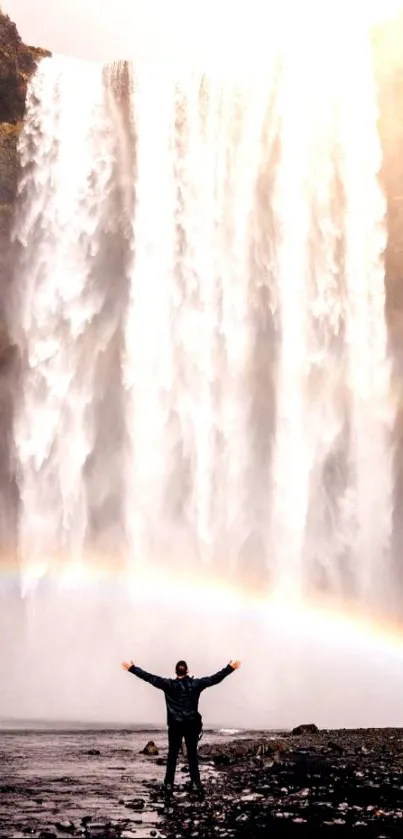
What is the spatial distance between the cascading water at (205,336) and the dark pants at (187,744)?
20282mm

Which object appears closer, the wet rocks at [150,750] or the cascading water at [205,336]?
the wet rocks at [150,750]

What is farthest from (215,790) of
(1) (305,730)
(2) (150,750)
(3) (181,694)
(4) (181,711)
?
(1) (305,730)

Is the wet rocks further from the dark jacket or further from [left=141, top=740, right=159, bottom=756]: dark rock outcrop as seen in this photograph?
the dark jacket

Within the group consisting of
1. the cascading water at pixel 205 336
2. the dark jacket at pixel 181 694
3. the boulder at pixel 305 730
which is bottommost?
the boulder at pixel 305 730

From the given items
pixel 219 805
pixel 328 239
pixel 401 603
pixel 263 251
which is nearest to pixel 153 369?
pixel 263 251

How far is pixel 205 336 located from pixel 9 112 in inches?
520

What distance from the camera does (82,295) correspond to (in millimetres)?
34156

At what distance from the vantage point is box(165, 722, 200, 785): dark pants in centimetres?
1097

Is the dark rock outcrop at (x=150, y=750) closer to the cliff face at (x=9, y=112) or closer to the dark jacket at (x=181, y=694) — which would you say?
the dark jacket at (x=181, y=694)

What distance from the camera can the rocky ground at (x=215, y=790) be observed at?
28.8 feet

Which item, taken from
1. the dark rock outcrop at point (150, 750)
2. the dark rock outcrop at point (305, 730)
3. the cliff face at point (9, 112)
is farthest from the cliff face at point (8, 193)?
the dark rock outcrop at point (150, 750)

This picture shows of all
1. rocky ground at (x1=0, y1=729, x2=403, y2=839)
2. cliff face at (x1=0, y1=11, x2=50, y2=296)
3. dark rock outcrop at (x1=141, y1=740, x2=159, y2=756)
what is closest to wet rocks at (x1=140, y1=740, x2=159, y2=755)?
dark rock outcrop at (x1=141, y1=740, x2=159, y2=756)

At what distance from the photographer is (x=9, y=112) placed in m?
36.2

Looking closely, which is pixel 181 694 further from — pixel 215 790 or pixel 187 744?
pixel 215 790
